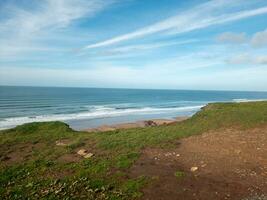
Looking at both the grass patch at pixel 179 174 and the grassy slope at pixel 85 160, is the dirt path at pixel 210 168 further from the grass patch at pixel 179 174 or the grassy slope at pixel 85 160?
the grassy slope at pixel 85 160

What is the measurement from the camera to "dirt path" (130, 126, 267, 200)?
40.2ft

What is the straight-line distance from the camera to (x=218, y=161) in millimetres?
16219

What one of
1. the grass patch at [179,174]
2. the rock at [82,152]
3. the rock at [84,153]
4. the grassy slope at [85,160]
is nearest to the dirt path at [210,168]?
the grass patch at [179,174]

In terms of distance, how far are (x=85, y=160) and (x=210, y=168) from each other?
694cm

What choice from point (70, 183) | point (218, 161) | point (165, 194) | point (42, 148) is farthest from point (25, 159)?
point (218, 161)

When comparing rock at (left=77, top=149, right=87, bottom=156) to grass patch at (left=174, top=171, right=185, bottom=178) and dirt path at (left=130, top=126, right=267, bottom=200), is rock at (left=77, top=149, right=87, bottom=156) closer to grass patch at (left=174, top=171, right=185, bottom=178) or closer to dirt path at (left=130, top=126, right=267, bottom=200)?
dirt path at (left=130, top=126, right=267, bottom=200)

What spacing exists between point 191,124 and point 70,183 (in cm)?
1541

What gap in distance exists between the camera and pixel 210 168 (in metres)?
15.1

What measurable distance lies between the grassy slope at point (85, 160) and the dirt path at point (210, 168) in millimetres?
1002

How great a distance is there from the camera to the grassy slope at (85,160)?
12.6m

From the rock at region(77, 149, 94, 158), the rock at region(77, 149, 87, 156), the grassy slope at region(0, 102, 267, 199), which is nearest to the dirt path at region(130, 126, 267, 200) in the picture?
the grassy slope at region(0, 102, 267, 199)

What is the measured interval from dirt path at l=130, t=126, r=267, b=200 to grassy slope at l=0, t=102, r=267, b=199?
100 centimetres

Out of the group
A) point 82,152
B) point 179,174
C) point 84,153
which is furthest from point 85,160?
point 179,174

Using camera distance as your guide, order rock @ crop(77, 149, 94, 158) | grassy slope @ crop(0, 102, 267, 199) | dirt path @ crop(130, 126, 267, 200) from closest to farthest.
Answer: dirt path @ crop(130, 126, 267, 200)
grassy slope @ crop(0, 102, 267, 199)
rock @ crop(77, 149, 94, 158)
